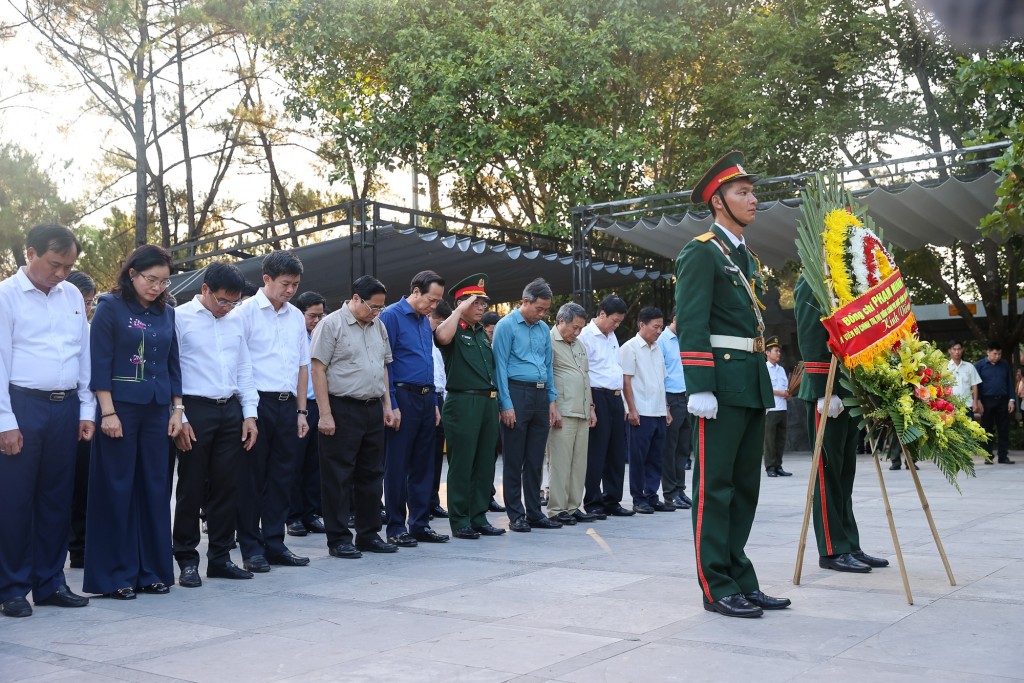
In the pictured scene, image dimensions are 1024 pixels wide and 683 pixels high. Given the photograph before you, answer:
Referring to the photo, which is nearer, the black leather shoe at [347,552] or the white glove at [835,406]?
the white glove at [835,406]

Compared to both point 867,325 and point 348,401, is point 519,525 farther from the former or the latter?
point 867,325

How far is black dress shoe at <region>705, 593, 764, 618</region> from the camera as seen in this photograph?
4617mm

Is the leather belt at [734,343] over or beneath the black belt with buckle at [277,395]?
over

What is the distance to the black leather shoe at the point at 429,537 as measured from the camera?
7.38 metres

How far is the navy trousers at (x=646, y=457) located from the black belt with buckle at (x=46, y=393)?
5108mm

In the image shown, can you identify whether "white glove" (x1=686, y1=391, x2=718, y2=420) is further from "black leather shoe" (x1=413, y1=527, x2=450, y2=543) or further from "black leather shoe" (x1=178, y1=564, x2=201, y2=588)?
"black leather shoe" (x1=413, y1=527, x2=450, y2=543)

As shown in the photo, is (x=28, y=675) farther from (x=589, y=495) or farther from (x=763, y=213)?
(x=763, y=213)

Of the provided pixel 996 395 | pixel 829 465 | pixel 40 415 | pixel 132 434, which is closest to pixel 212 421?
pixel 132 434

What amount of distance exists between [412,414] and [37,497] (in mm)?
2640

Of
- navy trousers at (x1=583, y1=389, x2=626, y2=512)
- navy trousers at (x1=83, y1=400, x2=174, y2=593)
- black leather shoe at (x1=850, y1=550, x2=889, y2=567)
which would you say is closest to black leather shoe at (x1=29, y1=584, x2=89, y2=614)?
navy trousers at (x1=83, y1=400, x2=174, y2=593)

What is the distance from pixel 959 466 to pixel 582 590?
1971 millimetres

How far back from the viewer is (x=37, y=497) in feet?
17.3

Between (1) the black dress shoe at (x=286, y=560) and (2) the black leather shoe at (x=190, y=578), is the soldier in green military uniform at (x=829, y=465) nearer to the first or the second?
(1) the black dress shoe at (x=286, y=560)

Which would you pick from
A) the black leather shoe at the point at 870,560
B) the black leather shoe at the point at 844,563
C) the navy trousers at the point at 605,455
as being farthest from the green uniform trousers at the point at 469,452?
the black leather shoe at the point at 870,560
